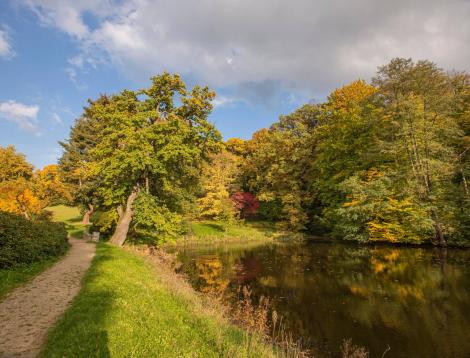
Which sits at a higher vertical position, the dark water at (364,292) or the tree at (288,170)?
the tree at (288,170)

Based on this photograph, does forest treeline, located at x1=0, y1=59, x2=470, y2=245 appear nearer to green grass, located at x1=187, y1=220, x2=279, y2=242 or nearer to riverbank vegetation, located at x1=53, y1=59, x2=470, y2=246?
riverbank vegetation, located at x1=53, y1=59, x2=470, y2=246

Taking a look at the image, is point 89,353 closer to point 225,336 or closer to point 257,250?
point 225,336

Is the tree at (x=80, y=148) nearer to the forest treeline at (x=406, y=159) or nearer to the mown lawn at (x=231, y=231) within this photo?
the mown lawn at (x=231, y=231)

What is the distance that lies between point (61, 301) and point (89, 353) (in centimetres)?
444

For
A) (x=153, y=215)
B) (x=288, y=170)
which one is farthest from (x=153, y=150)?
(x=288, y=170)

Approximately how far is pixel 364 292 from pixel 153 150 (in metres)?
15.6

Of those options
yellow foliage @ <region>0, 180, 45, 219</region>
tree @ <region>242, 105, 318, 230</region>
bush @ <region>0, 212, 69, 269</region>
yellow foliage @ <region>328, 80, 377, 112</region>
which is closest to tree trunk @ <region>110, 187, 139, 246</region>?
bush @ <region>0, 212, 69, 269</region>

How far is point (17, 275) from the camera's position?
11469mm

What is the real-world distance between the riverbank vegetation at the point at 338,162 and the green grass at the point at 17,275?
26.5 feet

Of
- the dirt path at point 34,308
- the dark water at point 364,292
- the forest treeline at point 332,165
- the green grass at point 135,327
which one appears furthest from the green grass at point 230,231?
the green grass at point 135,327

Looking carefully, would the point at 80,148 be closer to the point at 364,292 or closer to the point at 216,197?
the point at 216,197

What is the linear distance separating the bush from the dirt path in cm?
119

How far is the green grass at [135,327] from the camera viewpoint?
20.3 ft

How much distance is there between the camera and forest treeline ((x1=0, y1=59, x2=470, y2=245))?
21.8 meters
